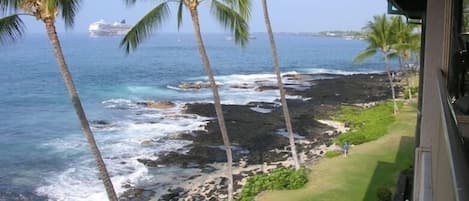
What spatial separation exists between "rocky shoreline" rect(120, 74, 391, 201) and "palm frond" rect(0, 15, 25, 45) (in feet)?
32.9

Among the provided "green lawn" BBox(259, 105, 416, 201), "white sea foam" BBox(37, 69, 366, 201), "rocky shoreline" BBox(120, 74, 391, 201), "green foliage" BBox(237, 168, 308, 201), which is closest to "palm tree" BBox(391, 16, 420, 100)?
"rocky shoreline" BBox(120, 74, 391, 201)

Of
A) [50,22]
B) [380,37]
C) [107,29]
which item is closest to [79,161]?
[50,22]

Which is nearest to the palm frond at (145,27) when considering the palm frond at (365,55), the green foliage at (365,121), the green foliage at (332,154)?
the green foliage at (332,154)

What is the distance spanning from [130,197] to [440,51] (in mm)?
16194

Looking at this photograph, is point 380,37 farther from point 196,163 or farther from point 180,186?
point 180,186

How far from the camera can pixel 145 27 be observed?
12680mm

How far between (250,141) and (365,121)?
730 centimetres

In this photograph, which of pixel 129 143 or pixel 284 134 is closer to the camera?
pixel 129 143

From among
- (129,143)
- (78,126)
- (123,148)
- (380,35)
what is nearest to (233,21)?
(123,148)

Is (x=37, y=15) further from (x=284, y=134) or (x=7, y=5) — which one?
(x=284, y=134)

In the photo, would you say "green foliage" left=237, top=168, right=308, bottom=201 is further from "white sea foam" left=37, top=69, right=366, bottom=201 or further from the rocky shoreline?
"white sea foam" left=37, top=69, right=366, bottom=201

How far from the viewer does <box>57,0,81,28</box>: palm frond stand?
405 inches

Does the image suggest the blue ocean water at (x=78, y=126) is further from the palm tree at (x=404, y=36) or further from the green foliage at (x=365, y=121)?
the palm tree at (x=404, y=36)

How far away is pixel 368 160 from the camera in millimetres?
19234
